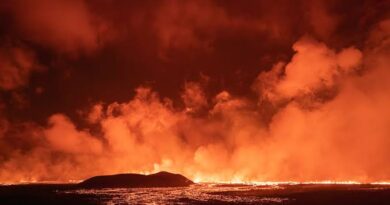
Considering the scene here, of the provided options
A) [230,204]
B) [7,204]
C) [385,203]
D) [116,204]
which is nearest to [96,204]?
[116,204]

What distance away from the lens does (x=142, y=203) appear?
4803 inches

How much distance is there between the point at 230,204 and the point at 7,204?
63.7 metres

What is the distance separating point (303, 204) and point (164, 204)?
35573 mm

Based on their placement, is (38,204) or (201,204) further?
(38,204)

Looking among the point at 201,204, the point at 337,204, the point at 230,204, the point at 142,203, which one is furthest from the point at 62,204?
the point at 337,204

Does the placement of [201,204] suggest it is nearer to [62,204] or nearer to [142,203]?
[142,203]

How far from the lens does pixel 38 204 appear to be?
125188 millimetres

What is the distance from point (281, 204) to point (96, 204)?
166ft

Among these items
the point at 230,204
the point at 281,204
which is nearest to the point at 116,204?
the point at 230,204

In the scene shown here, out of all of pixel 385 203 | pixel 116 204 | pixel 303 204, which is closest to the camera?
pixel 385 203

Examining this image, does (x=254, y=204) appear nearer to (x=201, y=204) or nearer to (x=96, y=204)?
(x=201, y=204)

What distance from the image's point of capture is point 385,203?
103188mm

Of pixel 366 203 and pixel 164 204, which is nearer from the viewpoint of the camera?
pixel 366 203

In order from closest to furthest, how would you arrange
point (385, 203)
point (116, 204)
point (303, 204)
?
point (385, 203), point (303, 204), point (116, 204)
